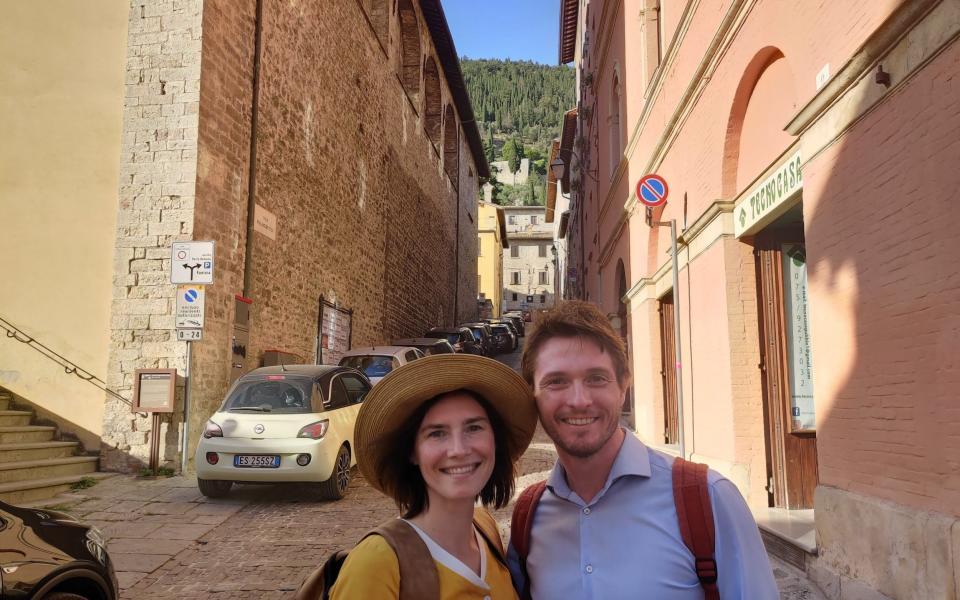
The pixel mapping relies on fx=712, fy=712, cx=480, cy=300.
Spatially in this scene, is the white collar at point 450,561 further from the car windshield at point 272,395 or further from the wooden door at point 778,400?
the car windshield at point 272,395

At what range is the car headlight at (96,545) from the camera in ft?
12.1

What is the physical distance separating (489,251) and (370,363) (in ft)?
152

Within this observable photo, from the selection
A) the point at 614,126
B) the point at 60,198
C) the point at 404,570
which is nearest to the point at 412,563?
the point at 404,570

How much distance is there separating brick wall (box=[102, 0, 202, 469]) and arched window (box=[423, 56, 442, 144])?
17063 mm

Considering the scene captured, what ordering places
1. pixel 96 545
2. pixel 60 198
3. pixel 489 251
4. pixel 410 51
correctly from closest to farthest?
1. pixel 96 545
2. pixel 60 198
3. pixel 410 51
4. pixel 489 251

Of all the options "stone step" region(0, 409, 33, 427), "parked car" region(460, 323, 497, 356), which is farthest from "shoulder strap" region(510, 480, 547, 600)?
"parked car" region(460, 323, 497, 356)

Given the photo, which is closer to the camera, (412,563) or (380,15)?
(412,563)

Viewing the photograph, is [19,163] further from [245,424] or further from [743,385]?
[743,385]

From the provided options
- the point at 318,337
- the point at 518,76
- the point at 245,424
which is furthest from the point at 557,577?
the point at 518,76

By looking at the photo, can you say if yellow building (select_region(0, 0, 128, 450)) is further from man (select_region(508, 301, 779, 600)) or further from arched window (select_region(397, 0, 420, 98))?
arched window (select_region(397, 0, 420, 98))

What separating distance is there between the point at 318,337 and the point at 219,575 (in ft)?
33.4

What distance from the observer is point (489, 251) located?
58.7 meters

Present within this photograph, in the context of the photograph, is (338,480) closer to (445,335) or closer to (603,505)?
(603,505)

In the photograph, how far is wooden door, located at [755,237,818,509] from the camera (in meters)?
6.91
